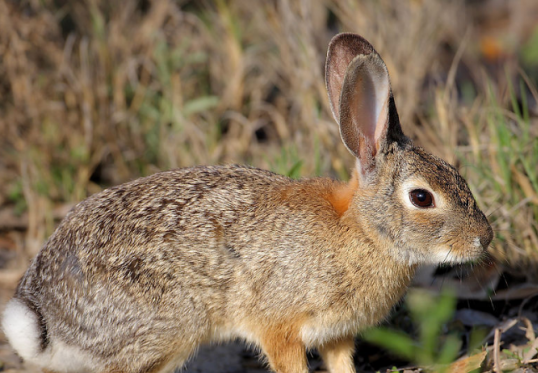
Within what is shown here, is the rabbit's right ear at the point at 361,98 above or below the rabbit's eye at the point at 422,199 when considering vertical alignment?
above

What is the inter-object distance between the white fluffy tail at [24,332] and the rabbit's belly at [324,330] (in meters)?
1.41

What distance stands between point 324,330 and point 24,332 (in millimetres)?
1580

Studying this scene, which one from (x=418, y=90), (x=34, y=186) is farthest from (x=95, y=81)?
(x=418, y=90)

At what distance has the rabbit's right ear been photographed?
3.51 metres

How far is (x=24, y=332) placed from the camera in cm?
368

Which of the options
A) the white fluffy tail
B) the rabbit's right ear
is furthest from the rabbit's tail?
the rabbit's right ear

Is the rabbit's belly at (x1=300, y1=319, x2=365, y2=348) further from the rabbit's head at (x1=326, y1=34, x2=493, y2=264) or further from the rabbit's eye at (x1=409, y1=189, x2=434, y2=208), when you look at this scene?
the rabbit's eye at (x1=409, y1=189, x2=434, y2=208)

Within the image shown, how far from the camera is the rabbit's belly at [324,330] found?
3.61 m

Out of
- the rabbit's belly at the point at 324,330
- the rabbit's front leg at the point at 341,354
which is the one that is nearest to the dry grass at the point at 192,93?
the rabbit's front leg at the point at 341,354

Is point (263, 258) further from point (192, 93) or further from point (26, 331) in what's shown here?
point (192, 93)

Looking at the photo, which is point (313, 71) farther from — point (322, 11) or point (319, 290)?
point (319, 290)

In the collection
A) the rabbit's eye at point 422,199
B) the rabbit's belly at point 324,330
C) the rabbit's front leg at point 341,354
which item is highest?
the rabbit's eye at point 422,199

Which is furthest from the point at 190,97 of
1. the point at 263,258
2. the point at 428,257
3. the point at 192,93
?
the point at 428,257

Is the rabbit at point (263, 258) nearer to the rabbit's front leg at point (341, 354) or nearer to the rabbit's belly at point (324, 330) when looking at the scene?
the rabbit's belly at point (324, 330)
